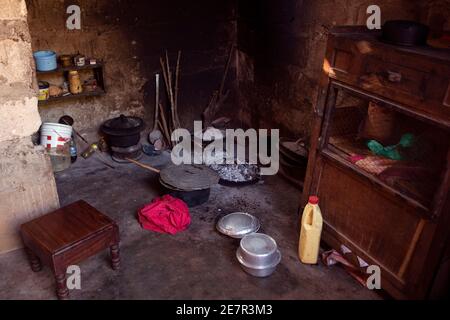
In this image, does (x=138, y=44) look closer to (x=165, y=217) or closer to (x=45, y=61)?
(x=45, y=61)

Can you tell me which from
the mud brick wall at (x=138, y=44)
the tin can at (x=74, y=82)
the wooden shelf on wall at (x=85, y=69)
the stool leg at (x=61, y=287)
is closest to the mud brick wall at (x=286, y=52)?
the mud brick wall at (x=138, y=44)

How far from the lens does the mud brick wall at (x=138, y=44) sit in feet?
17.4

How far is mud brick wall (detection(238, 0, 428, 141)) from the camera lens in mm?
4734

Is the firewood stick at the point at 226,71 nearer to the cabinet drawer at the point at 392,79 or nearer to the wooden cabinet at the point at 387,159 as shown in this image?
the wooden cabinet at the point at 387,159

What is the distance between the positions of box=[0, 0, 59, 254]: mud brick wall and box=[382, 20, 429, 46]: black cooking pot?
117 inches

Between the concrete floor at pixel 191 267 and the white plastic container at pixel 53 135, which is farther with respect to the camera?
the white plastic container at pixel 53 135

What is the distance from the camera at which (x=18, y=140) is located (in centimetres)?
373

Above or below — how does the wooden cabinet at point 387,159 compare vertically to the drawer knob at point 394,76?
below

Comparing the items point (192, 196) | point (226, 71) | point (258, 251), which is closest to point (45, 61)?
point (192, 196)

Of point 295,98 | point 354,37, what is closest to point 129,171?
point 295,98

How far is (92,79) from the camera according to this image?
577 centimetres

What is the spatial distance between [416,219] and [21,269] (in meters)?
3.47

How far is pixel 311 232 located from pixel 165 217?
1551 millimetres

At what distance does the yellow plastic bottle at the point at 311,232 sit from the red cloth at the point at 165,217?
1278 millimetres
